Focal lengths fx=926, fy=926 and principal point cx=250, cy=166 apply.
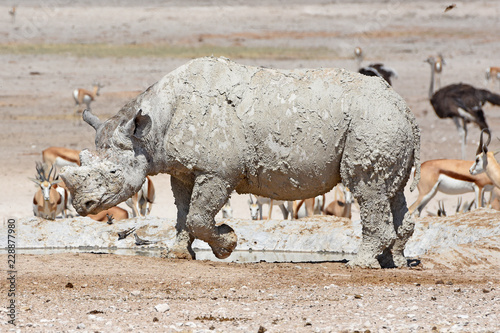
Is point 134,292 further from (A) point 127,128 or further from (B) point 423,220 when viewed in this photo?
(B) point 423,220

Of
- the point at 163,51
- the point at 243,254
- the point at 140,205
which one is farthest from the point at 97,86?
the point at 243,254

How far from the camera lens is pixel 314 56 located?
35.8m

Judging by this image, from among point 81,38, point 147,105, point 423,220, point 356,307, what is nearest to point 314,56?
point 81,38

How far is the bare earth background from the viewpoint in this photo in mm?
7184

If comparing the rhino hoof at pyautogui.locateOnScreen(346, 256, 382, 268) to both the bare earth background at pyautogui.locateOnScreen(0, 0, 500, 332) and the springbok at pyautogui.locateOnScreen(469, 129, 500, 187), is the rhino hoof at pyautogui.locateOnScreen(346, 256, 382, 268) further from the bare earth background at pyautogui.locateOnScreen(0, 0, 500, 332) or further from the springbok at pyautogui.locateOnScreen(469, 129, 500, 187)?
the springbok at pyautogui.locateOnScreen(469, 129, 500, 187)

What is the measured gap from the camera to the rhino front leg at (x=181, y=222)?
→ 408 inches

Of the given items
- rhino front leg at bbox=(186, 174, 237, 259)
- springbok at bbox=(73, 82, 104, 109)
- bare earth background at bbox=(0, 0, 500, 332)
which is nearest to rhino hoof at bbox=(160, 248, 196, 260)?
bare earth background at bbox=(0, 0, 500, 332)

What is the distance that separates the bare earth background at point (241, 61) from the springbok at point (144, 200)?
295 mm

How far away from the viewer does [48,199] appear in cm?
1644

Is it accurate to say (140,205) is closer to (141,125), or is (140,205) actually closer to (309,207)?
(309,207)

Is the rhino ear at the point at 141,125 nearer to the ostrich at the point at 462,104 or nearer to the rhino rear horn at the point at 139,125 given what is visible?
the rhino rear horn at the point at 139,125

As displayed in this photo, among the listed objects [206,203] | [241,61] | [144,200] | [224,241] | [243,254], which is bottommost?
[243,254]

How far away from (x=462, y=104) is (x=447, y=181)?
6.40m

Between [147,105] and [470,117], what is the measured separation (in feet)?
48.2
